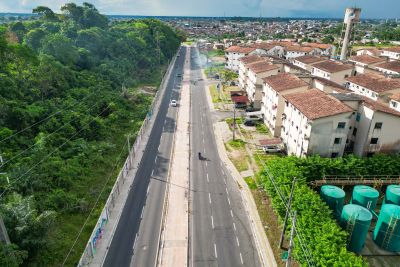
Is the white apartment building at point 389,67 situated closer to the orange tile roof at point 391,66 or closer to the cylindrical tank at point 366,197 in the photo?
the orange tile roof at point 391,66

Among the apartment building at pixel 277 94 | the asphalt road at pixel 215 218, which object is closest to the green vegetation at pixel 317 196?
the asphalt road at pixel 215 218

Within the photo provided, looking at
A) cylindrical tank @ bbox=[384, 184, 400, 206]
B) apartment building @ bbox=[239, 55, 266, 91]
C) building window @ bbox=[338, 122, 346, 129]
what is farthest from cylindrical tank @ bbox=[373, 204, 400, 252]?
apartment building @ bbox=[239, 55, 266, 91]

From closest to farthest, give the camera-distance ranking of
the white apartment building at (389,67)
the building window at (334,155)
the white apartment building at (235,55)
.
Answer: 1. the building window at (334,155)
2. the white apartment building at (389,67)
3. the white apartment building at (235,55)

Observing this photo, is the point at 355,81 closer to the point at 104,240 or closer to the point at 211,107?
the point at 211,107

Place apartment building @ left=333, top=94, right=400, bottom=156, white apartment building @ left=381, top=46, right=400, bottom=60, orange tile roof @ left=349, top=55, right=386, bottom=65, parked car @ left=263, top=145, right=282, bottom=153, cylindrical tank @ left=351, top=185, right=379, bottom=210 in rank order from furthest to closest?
1. white apartment building @ left=381, top=46, right=400, bottom=60
2. orange tile roof @ left=349, top=55, right=386, bottom=65
3. parked car @ left=263, top=145, right=282, bottom=153
4. apartment building @ left=333, top=94, right=400, bottom=156
5. cylindrical tank @ left=351, top=185, right=379, bottom=210

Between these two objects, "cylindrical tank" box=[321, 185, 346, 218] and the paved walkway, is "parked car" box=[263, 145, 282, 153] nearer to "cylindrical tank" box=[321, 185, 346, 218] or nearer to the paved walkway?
the paved walkway

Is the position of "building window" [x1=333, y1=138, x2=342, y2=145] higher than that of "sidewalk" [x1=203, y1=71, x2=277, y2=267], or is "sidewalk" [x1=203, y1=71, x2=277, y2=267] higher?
"building window" [x1=333, y1=138, x2=342, y2=145]
